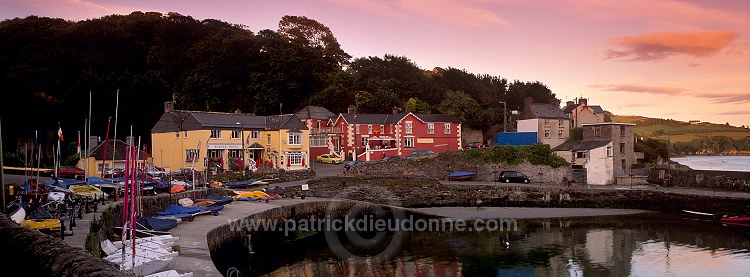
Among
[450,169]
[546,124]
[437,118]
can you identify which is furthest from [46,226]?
[546,124]

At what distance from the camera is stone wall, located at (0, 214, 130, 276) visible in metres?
5.30

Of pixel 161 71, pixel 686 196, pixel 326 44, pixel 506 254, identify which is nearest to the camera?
pixel 506 254

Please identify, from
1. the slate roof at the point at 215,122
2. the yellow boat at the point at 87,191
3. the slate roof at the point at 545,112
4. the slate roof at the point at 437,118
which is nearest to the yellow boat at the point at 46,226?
the yellow boat at the point at 87,191

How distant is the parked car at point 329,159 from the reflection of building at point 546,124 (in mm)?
22990

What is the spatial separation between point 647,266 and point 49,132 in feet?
202

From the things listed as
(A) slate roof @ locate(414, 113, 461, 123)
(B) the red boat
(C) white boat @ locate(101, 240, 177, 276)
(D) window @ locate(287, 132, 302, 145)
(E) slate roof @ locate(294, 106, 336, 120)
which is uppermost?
(E) slate roof @ locate(294, 106, 336, 120)

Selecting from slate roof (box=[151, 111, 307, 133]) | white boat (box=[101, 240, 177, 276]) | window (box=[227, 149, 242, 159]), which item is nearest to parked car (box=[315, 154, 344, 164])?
slate roof (box=[151, 111, 307, 133])

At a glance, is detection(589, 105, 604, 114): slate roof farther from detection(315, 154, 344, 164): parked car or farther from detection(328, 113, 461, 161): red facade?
detection(315, 154, 344, 164): parked car

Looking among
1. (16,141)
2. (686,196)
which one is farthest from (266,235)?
(16,141)

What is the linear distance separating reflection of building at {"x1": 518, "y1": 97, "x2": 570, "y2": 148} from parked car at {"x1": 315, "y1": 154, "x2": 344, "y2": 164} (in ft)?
75.4

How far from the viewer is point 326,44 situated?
91312 mm

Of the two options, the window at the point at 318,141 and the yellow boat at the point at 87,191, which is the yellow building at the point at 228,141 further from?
the yellow boat at the point at 87,191

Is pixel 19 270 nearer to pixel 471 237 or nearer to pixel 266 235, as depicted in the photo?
pixel 266 235

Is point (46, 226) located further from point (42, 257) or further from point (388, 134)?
point (388, 134)
